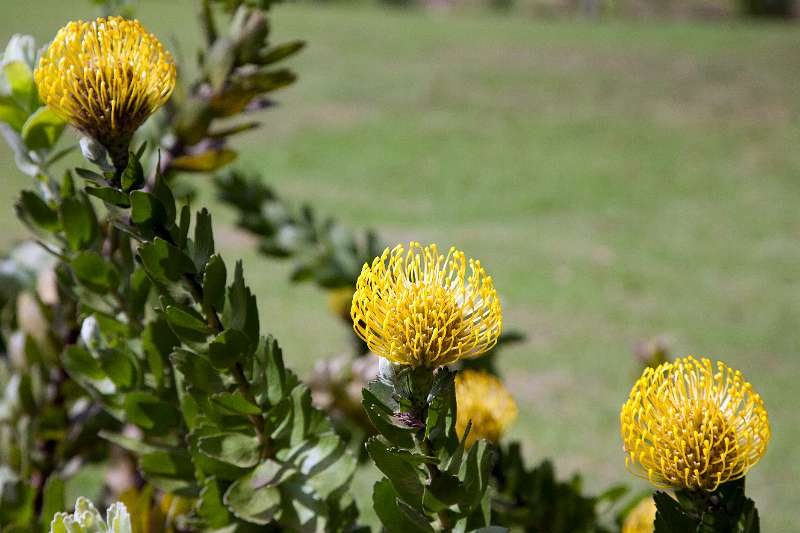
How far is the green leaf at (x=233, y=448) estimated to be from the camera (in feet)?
2.16

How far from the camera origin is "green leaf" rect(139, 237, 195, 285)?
60 centimetres

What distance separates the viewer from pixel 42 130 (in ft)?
2.66

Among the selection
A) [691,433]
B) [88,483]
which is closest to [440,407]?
[691,433]

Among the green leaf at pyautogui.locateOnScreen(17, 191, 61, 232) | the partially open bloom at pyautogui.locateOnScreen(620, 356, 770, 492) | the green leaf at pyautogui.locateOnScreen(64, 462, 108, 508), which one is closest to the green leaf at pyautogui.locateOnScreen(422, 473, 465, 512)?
the partially open bloom at pyautogui.locateOnScreen(620, 356, 770, 492)

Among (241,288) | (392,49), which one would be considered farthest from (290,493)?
(392,49)

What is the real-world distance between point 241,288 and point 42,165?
300 millimetres

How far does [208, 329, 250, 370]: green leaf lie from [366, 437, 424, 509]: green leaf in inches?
4.9

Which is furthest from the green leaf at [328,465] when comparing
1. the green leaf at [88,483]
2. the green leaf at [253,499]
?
the green leaf at [88,483]

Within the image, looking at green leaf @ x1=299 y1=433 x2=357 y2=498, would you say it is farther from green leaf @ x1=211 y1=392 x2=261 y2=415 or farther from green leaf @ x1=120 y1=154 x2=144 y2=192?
green leaf @ x1=120 y1=154 x2=144 y2=192

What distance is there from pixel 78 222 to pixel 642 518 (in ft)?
1.76

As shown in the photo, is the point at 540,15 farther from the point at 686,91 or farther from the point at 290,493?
the point at 290,493

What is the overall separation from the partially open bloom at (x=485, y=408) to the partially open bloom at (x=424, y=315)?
0.89ft

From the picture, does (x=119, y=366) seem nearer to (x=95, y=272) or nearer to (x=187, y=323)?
(x=95, y=272)

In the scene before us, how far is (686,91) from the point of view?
1002 cm
